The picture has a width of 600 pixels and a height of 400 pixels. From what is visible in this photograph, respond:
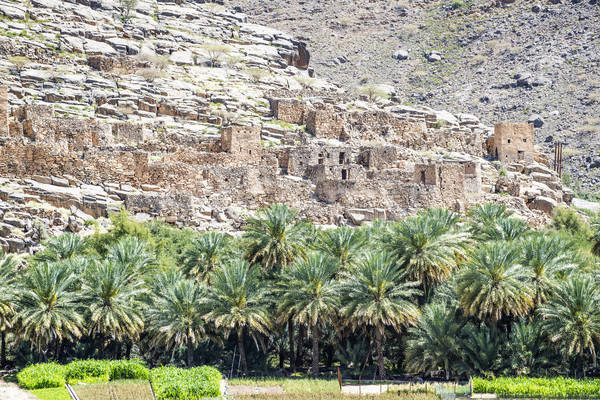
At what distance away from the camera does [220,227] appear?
157ft

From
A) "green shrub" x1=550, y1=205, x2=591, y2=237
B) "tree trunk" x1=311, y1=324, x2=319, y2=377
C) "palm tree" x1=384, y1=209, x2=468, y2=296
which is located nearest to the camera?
"tree trunk" x1=311, y1=324, x2=319, y2=377

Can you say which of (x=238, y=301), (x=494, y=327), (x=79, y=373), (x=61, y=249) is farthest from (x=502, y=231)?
(x=61, y=249)

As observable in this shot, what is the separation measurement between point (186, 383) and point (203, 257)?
758cm

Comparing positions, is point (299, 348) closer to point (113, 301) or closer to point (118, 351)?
point (118, 351)

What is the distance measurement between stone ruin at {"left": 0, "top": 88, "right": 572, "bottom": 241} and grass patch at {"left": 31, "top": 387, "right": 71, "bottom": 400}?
1661 cm

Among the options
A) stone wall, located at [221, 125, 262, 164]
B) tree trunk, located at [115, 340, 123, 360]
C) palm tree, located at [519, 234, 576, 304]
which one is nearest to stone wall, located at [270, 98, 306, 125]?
stone wall, located at [221, 125, 262, 164]

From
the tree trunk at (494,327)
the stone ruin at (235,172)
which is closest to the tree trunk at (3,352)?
the stone ruin at (235,172)

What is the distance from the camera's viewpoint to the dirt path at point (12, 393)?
3047 cm

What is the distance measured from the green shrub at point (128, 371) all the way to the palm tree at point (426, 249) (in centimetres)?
1140

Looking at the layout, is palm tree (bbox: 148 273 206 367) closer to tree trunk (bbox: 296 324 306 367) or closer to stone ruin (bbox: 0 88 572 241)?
tree trunk (bbox: 296 324 306 367)

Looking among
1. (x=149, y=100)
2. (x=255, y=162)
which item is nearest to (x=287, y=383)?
(x=255, y=162)

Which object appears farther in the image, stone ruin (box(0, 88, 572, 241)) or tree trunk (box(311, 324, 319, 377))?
stone ruin (box(0, 88, 572, 241))

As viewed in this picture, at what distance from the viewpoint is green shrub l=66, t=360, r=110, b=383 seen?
32.4 metres

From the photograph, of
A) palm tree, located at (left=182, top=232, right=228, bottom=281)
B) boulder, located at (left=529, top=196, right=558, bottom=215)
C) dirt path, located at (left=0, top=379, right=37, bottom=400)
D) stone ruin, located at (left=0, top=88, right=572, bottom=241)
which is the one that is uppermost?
stone ruin, located at (left=0, top=88, right=572, bottom=241)
